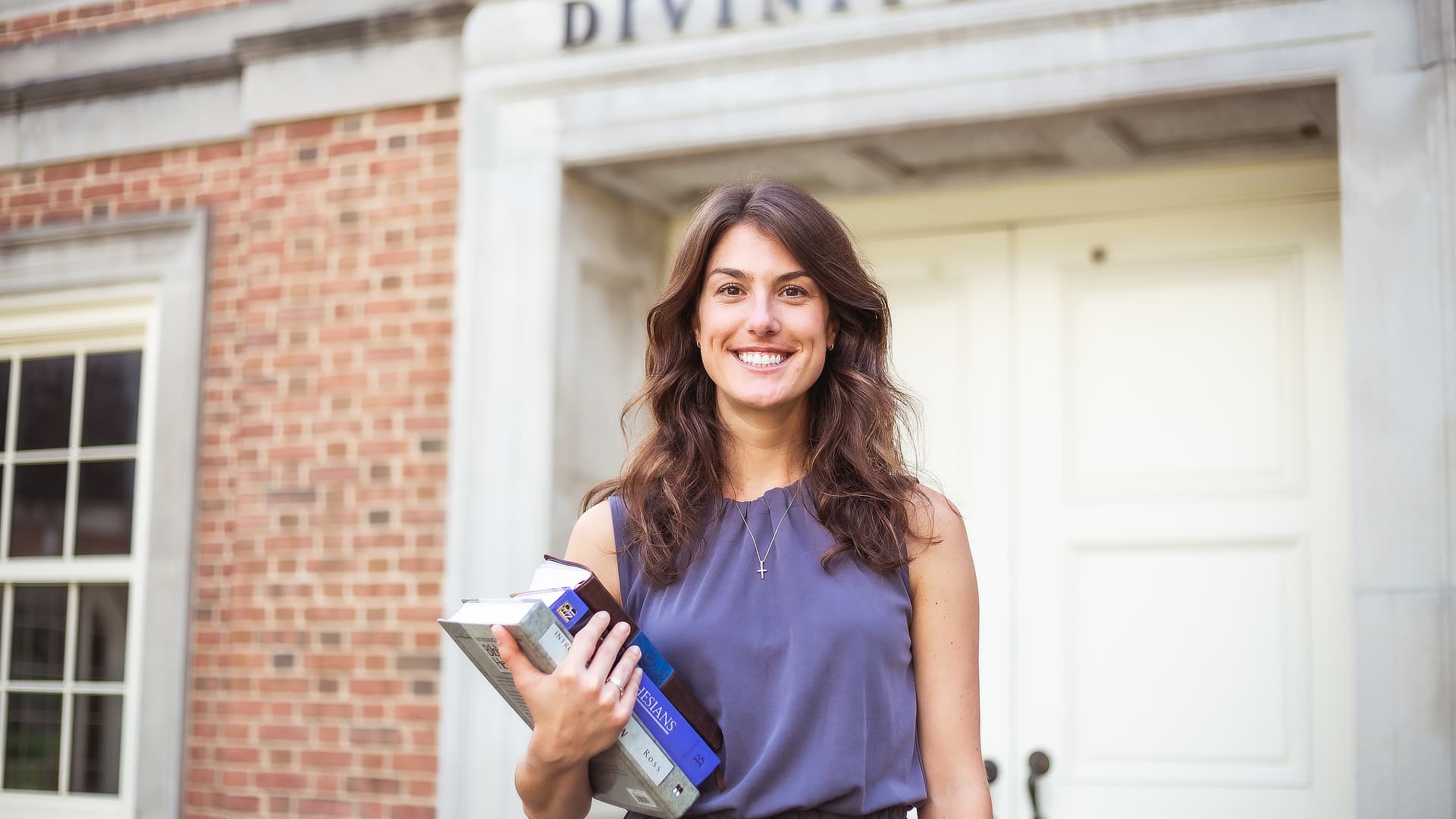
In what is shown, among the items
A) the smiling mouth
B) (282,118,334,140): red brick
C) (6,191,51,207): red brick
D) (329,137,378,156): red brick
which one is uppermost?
(282,118,334,140): red brick

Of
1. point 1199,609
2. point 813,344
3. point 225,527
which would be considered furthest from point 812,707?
point 225,527

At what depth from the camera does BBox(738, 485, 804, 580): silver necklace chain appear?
212 cm

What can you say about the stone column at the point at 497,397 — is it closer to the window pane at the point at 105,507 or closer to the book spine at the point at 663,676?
the window pane at the point at 105,507

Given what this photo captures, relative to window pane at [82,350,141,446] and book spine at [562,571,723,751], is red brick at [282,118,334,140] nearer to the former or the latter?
window pane at [82,350,141,446]

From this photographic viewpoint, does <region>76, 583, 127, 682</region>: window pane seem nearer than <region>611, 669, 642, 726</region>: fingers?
No

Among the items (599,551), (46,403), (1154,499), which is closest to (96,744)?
(46,403)

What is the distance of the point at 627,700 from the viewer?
190cm

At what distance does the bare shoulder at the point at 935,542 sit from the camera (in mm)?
2141

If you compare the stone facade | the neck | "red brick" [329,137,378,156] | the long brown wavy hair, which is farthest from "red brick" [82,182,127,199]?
the neck

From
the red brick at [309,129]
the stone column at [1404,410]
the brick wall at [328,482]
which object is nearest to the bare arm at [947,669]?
the stone column at [1404,410]

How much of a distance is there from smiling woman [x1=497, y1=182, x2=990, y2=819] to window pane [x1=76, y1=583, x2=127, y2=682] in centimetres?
377

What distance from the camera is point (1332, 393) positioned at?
4.26 metres

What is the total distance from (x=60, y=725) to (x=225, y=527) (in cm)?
107

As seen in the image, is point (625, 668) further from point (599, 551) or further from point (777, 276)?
point (777, 276)
